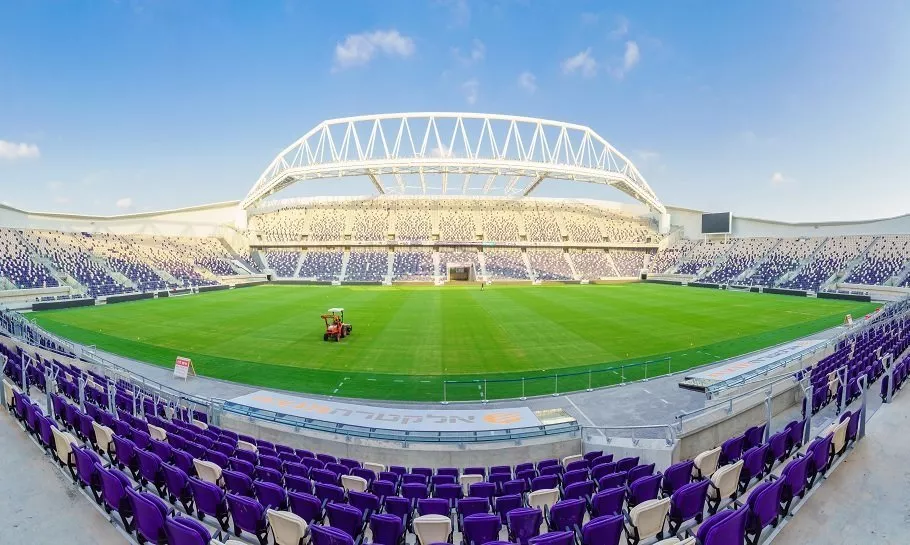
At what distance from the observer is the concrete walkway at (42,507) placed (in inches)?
184

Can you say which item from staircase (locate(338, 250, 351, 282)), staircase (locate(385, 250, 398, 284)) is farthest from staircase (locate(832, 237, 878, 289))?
staircase (locate(338, 250, 351, 282))

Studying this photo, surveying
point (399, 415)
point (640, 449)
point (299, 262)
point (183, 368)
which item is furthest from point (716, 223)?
point (183, 368)

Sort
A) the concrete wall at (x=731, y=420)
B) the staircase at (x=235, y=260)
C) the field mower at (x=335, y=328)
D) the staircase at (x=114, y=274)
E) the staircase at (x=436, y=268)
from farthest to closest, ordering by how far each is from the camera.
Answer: the staircase at (x=436, y=268), the staircase at (x=235, y=260), the staircase at (x=114, y=274), the field mower at (x=335, y=328), the concrete wall at (x=731, y=420)

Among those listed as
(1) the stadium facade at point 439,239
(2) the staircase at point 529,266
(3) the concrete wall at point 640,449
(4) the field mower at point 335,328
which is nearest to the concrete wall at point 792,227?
(1) the stadium facade at point 439,239

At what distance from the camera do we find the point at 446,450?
329 inches

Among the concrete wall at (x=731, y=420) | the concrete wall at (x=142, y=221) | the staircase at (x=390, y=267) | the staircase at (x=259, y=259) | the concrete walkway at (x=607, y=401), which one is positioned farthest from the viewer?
the staircase at (x=259, y=259)

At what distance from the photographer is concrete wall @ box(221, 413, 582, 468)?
834cm

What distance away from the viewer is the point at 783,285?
49.9 m

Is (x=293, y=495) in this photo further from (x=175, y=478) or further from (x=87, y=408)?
(x=87, y=408)

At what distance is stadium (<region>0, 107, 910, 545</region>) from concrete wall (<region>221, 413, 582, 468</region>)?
0.15ft

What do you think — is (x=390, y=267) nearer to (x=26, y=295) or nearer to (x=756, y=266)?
(x=26, y=295)

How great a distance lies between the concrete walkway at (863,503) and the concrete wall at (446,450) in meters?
4.01

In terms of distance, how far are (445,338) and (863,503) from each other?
18.6 meters

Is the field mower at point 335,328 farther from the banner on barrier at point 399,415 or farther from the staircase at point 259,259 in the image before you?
the staircase at point 259,259
